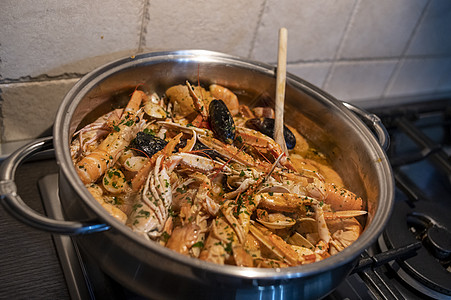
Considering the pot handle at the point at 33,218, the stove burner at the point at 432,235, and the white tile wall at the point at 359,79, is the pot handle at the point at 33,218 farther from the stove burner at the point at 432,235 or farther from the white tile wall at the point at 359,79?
the white tile wall at the point at 359,79

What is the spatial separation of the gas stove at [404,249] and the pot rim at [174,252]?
0.37 ft

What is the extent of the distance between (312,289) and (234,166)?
0.47m

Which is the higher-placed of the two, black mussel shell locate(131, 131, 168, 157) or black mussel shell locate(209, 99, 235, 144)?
black mussel shell locate(209, 99, 235, 144)

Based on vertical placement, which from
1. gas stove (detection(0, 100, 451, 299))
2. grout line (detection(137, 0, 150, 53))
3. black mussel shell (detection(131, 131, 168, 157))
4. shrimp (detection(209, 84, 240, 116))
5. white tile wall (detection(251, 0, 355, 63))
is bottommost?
gas stove (detection(0, 100, 451, 299))

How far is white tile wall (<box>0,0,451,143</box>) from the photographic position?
1231 mm

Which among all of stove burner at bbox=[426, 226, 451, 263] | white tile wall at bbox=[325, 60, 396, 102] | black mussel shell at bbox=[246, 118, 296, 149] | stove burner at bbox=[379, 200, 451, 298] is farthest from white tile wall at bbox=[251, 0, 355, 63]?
stove burner at bbox=[426, 226, 451, 263]

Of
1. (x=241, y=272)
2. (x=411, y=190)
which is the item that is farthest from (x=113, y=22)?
(x=411, y=190)

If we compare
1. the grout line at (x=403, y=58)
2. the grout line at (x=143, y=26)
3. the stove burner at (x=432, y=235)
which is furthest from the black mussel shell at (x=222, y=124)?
the grout line at (x=403, y=58)

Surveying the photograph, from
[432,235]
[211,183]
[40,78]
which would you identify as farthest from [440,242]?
[40,78]

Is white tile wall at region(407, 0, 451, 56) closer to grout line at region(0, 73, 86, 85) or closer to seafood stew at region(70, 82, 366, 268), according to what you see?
seafood stew at region(70, 82, 366, 268)

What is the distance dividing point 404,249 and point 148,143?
85 cm

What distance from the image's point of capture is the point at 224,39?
5.08 ft

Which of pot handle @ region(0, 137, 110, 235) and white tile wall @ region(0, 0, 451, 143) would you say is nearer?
pot handle @ region(0, 137, 110, 235)

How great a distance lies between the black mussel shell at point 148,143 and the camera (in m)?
1.20
